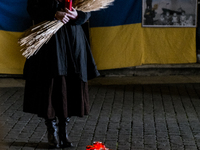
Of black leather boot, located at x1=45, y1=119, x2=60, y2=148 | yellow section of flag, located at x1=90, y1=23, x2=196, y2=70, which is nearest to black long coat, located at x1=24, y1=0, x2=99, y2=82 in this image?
black leather boot, located at x1=45, y1=119, x2=60, y2=148

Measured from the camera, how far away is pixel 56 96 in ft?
12.7

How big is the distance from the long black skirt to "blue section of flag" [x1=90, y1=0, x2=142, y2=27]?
3.80 metres

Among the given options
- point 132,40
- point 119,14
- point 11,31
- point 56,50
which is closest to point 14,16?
point 11,31

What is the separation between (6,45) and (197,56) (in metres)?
3.99

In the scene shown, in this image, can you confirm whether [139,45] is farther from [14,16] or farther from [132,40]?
[14,16]

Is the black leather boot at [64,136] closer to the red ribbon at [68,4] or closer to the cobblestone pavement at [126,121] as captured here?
the cobblestone pavement at [126,121]

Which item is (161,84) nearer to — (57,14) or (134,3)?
(134,3)

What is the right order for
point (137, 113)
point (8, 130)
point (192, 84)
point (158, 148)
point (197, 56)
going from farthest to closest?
point (197, 56), point (192, 84), point (137, 113), point (8, 130), point (158, 148)

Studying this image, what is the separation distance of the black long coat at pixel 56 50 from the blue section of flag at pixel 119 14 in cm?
371

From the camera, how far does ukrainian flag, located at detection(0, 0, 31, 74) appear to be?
7402 millimetres

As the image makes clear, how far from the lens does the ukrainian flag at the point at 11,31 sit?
7.40m

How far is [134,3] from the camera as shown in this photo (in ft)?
24.7

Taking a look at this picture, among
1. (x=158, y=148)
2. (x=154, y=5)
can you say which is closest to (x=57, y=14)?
(x=158, y=148)

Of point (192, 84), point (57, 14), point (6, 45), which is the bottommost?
point (192, 84)
